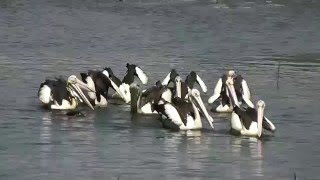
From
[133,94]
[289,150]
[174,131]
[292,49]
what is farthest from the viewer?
[292,49]

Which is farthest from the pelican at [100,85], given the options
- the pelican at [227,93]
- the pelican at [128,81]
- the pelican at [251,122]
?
the pelican at [251,122]

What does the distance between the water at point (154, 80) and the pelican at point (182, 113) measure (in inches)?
9.0

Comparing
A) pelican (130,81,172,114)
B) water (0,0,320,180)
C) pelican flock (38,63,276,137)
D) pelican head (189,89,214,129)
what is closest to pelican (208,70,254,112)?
pelican flock (38,63,276,137)

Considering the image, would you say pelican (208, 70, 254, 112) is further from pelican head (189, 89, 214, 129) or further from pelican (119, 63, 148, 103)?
pelican (119, 63, 148, 103)

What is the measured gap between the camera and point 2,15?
153 ft

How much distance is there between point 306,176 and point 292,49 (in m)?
18.3

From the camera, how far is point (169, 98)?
19953mm

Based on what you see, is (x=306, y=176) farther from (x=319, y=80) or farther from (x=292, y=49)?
(x=292, y=49)

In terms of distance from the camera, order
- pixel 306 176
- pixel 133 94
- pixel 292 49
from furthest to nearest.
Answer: pixel 292 49, pixel 133 94, pixel 306 176

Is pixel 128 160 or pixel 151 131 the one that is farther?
pixel 151 131

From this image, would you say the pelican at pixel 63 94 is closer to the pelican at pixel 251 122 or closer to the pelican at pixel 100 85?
the pelican at pixel 100 85

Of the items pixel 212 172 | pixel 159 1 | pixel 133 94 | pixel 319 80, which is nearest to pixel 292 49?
pixel 319 80

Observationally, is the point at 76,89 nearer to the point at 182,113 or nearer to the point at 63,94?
the point at 63,94

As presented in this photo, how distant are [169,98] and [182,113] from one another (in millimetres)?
1476
